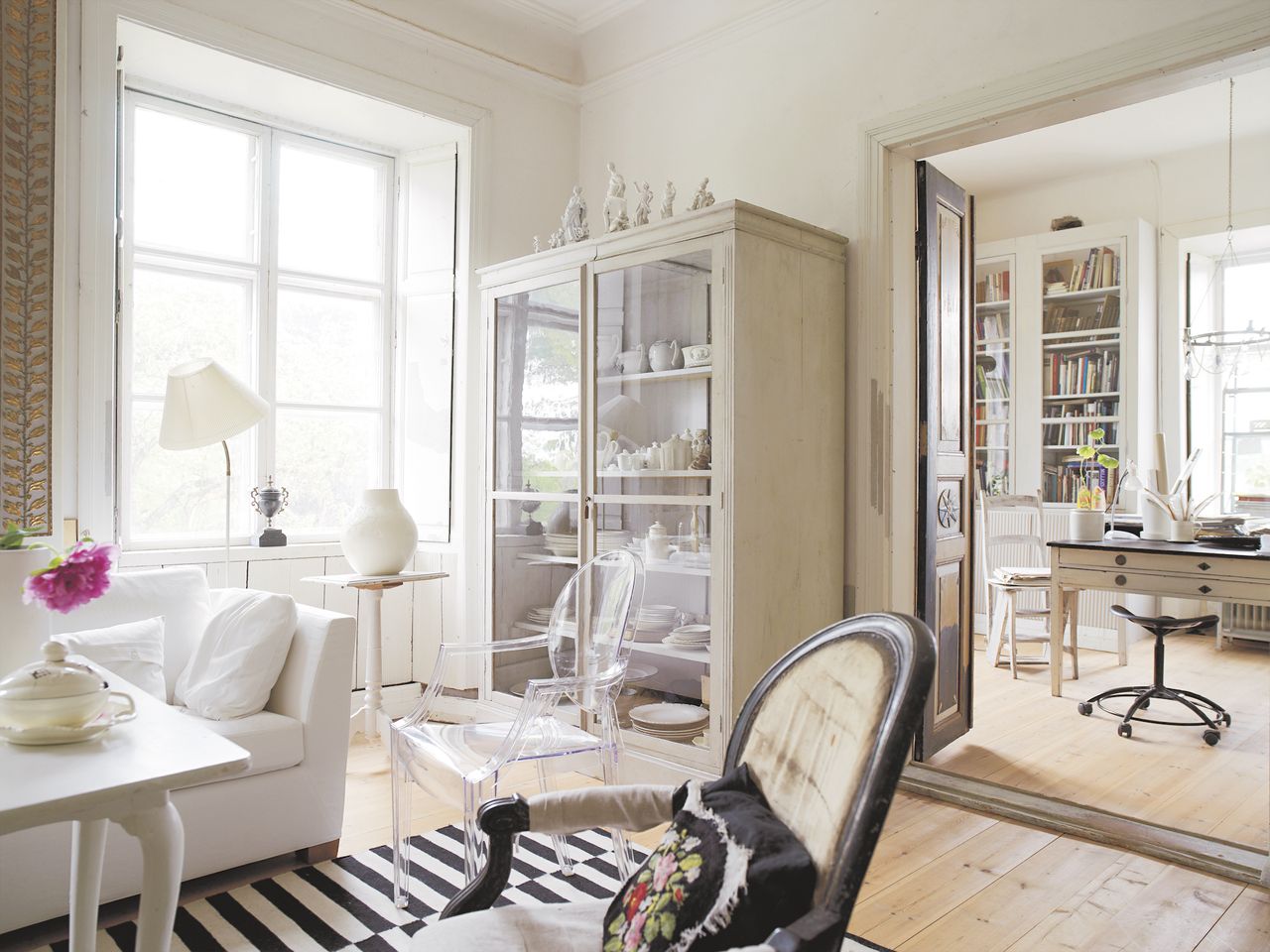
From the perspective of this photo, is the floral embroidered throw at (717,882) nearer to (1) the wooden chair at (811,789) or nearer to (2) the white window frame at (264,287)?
(1) the wooden chair at (811,789)

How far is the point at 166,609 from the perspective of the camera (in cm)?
288

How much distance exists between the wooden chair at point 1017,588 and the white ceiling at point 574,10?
3323 mm

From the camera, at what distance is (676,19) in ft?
13.0

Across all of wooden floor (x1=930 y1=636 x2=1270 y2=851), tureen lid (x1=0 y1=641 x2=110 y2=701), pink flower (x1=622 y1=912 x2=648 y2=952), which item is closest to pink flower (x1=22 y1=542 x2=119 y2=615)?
tureen lid (x1=0 y1=641 x2=110 y2=701)

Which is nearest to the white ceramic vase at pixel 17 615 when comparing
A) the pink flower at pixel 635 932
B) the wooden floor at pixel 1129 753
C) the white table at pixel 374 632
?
the pink flower at pixel 635 932

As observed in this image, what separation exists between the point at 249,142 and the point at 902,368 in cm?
297

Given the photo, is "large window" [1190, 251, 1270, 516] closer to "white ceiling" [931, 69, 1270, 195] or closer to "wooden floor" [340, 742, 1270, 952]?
"white ceiling" [931, 69, 1270, 195]

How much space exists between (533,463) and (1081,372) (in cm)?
424

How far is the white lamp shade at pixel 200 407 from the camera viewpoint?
3.08m

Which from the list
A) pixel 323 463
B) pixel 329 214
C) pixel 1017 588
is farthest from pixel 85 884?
pixel 1017 588

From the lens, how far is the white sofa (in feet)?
7.39

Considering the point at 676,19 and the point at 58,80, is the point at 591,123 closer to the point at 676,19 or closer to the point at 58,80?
the point at 676,19

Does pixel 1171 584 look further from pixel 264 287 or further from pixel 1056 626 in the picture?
pixel 264 287

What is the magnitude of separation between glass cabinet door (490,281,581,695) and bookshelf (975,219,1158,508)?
3804mm
